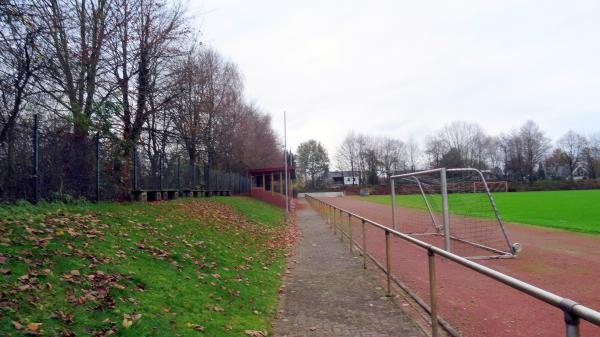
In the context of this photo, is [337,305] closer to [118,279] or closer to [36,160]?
[118,279]

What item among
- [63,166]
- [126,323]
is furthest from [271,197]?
[126,323]

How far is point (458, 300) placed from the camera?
5039 millimetres

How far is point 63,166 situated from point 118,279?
6388mm

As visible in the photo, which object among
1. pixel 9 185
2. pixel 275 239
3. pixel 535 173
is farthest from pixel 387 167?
pixel 9 185

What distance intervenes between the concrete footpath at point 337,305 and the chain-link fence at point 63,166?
225 inches

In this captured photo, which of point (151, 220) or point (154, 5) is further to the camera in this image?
point (154, 5)

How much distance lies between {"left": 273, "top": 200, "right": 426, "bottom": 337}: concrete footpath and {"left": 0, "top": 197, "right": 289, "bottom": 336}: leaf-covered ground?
12.6 inches

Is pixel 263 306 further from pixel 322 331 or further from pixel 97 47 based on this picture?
pixel 97 47

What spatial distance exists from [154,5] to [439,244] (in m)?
11.9

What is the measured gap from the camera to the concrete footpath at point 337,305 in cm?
496

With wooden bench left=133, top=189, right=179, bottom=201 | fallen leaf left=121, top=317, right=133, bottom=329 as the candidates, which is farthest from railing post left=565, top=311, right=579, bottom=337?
wooden bench left=133, top=189, right=179, bottom=201

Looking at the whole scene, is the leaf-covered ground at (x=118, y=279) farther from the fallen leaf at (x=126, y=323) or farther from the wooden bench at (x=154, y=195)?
the wooden bench at (x=154, y=195)

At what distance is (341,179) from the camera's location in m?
122

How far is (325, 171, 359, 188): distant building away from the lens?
4323 inches
